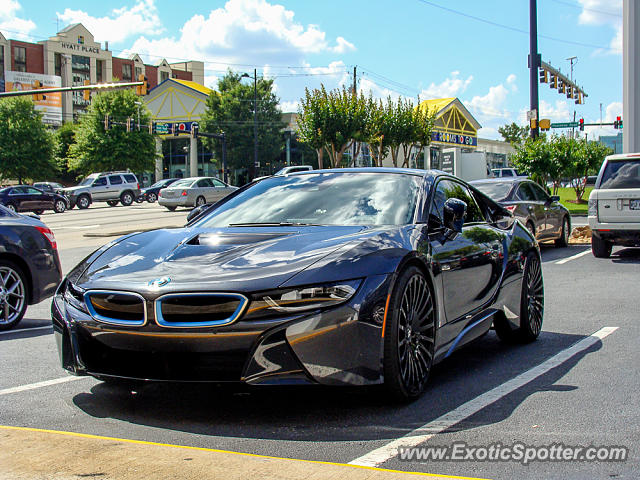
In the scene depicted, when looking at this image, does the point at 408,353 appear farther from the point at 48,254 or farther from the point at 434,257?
the point at 48,254

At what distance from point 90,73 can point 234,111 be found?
39.9 metres

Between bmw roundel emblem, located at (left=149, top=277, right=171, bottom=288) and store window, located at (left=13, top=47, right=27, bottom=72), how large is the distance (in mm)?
97172

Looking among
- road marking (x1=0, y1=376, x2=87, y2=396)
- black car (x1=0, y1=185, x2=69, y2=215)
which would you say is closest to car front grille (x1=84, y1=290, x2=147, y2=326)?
road marking (x1=0, y1=376, x2=87, y2=396)

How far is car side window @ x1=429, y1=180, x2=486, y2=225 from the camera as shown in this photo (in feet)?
16.3

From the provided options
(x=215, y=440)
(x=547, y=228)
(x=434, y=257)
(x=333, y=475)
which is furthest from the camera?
(x=547, y=228)

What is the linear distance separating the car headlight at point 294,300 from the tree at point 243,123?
6587cm

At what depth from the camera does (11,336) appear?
265 inches

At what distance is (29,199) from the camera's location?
36594mm

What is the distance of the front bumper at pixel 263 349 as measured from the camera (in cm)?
354

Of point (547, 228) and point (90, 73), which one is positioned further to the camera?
point (90, 73)

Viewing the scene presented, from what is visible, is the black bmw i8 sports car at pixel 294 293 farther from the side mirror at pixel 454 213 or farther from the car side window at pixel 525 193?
the car side window at pixel 525 193

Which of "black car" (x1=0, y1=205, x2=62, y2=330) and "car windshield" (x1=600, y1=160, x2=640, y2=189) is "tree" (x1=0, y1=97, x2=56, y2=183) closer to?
"car windshield" (x1=600, y1=160, x2=640, y2=189)

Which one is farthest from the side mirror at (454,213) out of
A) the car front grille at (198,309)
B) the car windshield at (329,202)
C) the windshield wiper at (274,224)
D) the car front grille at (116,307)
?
the car front grille at (116,307)

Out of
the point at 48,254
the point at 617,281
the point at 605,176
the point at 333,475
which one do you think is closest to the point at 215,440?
the point at 333,475
